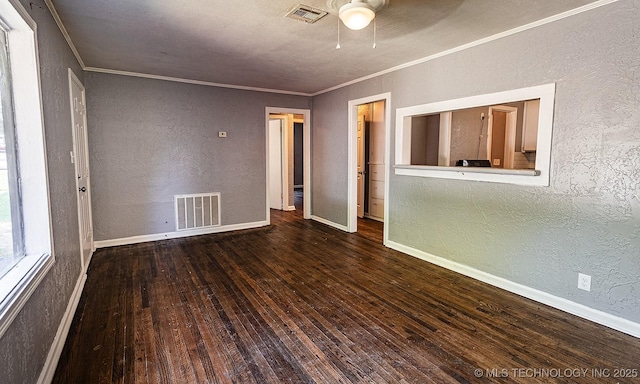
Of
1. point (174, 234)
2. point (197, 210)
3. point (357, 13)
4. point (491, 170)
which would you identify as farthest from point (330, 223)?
point (357, 13)

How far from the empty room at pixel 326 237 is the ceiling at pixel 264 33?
1.0 inches

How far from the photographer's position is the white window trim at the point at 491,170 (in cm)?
269

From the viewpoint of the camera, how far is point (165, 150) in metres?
4.70

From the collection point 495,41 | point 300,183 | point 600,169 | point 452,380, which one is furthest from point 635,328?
point 300,183

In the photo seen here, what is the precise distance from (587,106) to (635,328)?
1608 millimetres

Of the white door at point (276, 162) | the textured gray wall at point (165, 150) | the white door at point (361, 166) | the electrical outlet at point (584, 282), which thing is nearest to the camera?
the electrical outlet at point (584, 282)

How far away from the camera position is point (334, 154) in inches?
214

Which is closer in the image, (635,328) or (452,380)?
(452,380)

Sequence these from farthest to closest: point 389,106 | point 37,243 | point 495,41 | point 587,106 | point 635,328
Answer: point 389,106 < point 495,41 < point 587,106 < point 635,328 < point 37,243

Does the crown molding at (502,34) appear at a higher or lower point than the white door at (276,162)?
higher

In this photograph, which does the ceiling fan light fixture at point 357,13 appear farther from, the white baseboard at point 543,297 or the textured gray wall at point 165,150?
the textured gray wall at point 165,150

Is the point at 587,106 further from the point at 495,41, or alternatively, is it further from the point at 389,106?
the point at 389,106

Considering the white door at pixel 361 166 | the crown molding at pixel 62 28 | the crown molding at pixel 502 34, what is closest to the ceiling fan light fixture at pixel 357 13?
the crown molding at pixel 502 34

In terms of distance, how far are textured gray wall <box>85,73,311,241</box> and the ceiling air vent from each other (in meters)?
2.85
